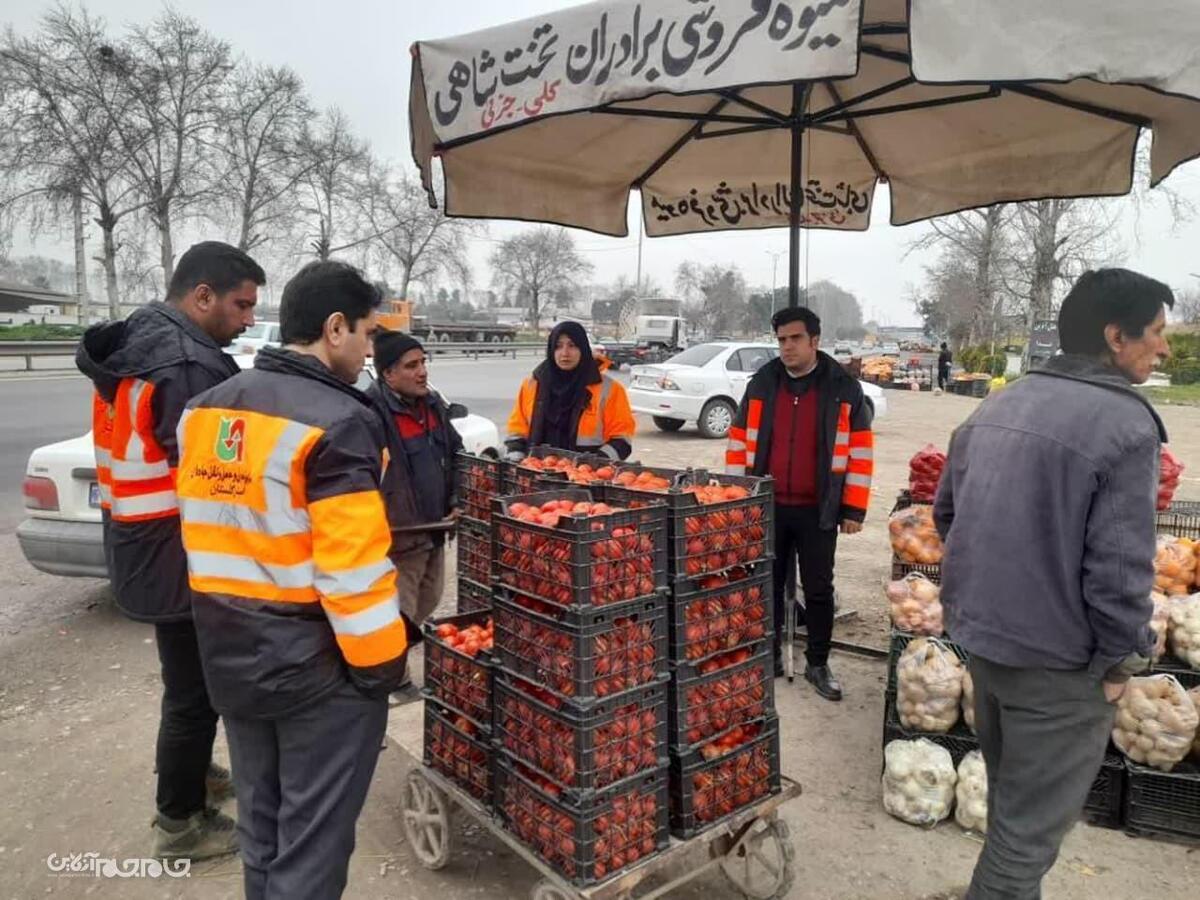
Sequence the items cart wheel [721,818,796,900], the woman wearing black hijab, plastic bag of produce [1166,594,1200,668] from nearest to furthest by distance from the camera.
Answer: cart wheel [721,818,796,900], plastic bag of produce [1166,594,1200,668], the woman wearing black hijab

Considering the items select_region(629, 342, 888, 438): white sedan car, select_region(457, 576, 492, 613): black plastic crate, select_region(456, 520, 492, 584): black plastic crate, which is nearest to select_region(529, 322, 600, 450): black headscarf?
select_region(456, 520, 492, 584): black plastic crate

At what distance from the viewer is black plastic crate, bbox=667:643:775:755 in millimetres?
2750

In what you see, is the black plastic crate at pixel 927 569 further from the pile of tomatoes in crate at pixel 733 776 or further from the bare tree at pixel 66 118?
the bare tree at pixel 66 118

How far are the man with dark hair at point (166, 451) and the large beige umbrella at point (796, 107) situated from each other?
108 cm

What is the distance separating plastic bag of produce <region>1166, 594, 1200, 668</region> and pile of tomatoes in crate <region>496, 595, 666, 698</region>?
2.46m

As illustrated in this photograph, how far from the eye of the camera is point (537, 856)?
2650 millimetres

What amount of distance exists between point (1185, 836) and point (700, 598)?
7.47ft

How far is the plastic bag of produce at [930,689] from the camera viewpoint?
3.57m

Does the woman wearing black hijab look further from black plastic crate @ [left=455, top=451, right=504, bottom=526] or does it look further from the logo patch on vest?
the logo patch on vest

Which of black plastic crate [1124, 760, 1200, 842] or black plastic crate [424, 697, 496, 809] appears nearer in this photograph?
black plastic crate [424, 697, 496, 809]

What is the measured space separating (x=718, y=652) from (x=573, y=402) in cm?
226

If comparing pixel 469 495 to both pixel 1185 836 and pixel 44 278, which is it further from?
→ pixel 44 278

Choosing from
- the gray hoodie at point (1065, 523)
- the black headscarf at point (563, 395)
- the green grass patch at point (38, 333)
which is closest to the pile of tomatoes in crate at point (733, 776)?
the gray hoodie at point (1065, 523)

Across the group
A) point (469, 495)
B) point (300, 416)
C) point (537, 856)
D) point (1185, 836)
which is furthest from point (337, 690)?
point (1185, 836)
